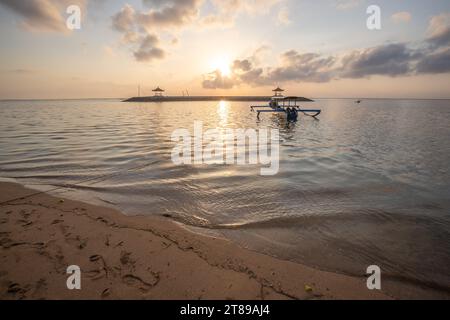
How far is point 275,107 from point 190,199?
42.1m

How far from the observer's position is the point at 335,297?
11.4 ft

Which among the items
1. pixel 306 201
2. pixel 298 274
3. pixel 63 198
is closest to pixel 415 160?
pixel 306 201

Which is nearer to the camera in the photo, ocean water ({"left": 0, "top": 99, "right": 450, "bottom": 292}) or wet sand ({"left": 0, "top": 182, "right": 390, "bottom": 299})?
wet sand ({"left": 0, "top": 182, "right": 390, "bottom": 299})

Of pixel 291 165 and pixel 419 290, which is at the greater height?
pixel 291 165

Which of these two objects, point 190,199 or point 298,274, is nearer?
point 298,274

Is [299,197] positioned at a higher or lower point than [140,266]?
higher

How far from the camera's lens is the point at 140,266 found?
3947 millimetres

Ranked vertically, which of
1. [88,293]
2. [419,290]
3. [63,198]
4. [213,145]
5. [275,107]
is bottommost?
[419,290]

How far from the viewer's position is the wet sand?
3.43 metres

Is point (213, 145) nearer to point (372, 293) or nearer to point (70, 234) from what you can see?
point (70, 234)

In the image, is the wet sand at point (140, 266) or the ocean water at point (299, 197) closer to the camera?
the wet sand at point (140, 266)

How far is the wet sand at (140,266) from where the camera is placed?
3.43 meters

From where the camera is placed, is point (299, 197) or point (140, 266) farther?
point (299, 197)
